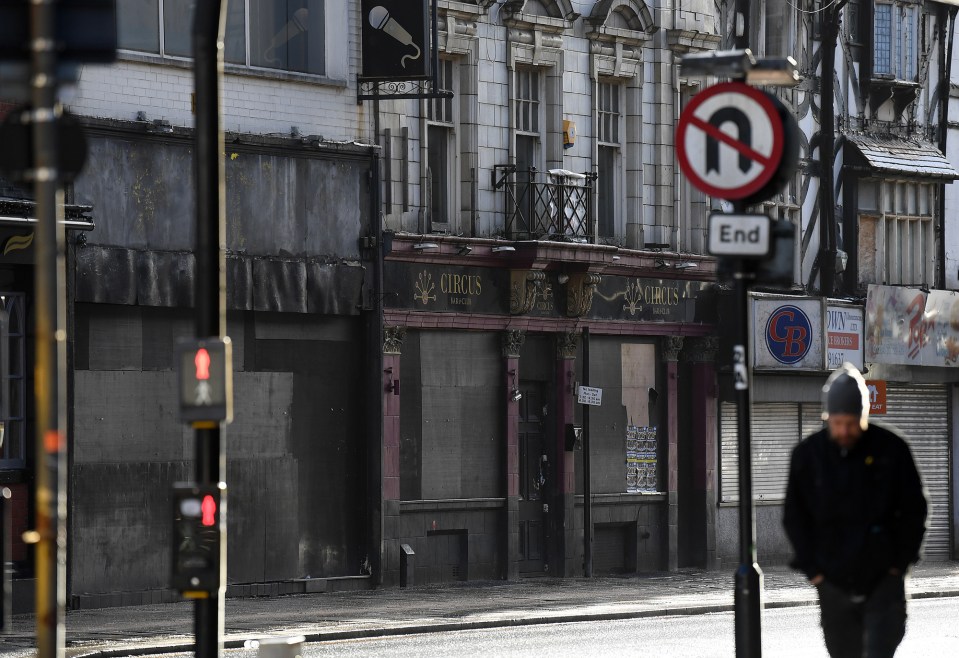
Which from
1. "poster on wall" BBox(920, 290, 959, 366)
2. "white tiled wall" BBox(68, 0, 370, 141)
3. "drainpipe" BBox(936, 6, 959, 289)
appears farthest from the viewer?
"drainpipe" BBox(936, 6, 959, 289)

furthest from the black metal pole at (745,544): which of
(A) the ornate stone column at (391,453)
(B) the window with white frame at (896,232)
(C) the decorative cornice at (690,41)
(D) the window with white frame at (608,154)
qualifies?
(B) the window with white frame at (896,232)

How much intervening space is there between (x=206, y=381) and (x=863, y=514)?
352 cm

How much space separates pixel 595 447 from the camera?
30.1 metres

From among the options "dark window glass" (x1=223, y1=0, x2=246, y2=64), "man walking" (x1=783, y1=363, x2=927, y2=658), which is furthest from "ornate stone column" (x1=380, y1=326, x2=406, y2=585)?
"man walking" (x1=783, y1=363, x2=927, y2=658)

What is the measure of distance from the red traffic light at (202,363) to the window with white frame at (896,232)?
81.1ft

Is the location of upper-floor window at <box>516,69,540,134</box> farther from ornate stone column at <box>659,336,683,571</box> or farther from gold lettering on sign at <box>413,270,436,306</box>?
ornate stone column at <box>659,336,683,571</box>

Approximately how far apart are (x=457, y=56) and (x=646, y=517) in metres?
7.51

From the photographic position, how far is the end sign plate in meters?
11.0

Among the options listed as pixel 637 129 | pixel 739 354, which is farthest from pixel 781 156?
pixel 637 129

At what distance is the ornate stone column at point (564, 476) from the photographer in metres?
29.4

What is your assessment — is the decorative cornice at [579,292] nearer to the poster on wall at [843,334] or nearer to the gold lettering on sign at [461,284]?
the gold lettering on sign at [461,284]

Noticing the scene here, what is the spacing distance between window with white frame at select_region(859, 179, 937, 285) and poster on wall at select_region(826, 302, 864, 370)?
1.49 metres

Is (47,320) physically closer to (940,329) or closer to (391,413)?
(391,413)

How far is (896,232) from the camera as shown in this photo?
116 ft
